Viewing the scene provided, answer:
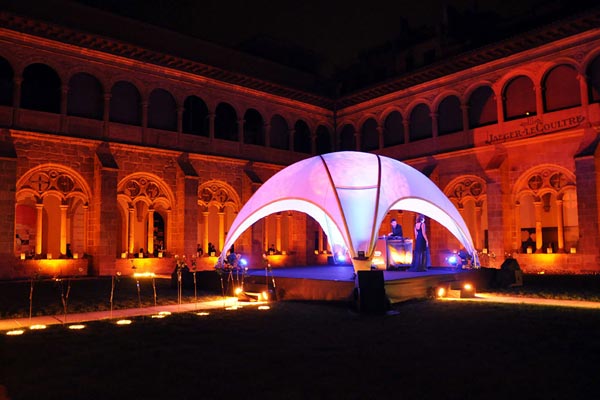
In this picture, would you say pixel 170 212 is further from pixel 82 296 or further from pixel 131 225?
pixel 82 296

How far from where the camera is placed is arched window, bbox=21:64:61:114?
20422mm

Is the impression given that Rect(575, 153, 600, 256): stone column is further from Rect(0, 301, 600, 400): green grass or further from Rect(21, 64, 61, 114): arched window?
Rect(21, 64, 61, 114): arched window

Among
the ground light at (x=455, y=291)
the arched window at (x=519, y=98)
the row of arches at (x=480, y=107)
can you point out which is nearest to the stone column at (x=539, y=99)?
the row of arches at (x=480, y=107)

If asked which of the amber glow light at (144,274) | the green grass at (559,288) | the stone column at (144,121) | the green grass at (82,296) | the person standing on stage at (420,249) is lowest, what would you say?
the green grass at (559,288)

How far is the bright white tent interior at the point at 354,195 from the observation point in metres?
13.1

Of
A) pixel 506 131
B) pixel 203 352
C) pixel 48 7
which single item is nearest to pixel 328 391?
pixel 203 352

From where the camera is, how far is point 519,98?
74.6ft

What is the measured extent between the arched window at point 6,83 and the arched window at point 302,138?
15108 mm

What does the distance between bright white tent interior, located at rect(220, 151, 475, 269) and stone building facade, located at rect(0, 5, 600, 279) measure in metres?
7.28

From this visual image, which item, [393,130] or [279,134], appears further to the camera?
[279,134]

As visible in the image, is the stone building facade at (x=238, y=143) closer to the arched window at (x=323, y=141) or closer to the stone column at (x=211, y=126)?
the stone column at (x=211, y=126)

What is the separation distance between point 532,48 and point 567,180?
5983 mm

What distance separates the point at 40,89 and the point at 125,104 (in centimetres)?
352

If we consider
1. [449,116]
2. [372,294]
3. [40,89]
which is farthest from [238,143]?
[372,294]
